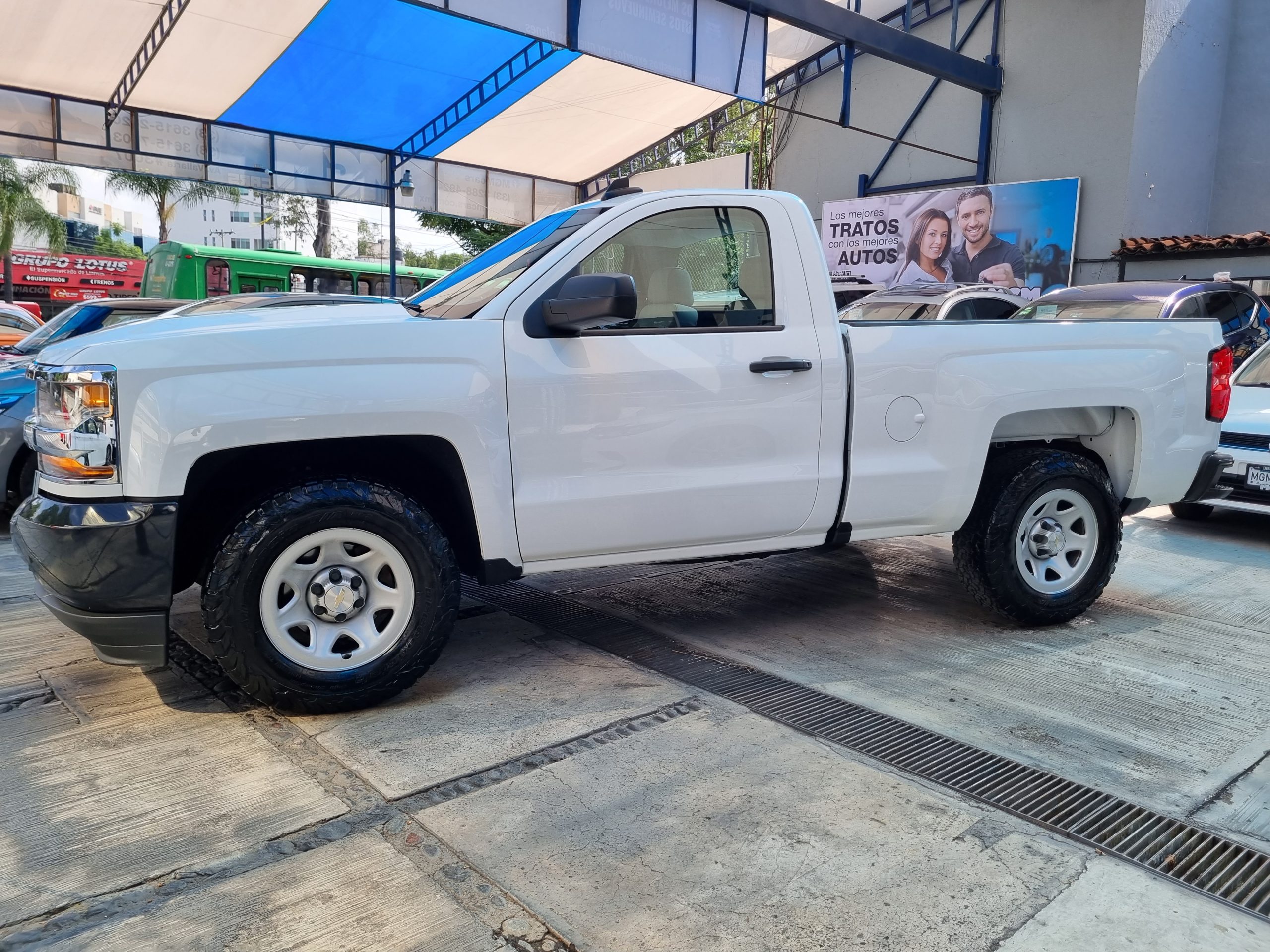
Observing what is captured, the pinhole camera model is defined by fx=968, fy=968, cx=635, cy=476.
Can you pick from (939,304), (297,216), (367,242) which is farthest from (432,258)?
(939,304)

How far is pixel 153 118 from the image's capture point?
15.5 metres

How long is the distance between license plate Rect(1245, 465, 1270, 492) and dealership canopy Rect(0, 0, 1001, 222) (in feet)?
28.4

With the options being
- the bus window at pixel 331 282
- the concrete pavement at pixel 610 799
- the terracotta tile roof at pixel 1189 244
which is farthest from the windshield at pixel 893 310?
the bus window at pixel 331 282

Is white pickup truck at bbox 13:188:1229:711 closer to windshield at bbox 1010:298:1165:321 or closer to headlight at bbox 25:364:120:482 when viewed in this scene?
headlight at bbox 25:364:120:482

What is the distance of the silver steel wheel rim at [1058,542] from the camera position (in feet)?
15.7

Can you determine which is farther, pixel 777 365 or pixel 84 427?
pixel 777 365

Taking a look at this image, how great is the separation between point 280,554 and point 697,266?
2.03m

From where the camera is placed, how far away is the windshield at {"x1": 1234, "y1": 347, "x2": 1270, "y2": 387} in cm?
784

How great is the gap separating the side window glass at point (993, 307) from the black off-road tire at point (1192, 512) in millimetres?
3198

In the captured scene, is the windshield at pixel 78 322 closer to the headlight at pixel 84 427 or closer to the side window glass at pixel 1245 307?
the headlight at pixel 84 427

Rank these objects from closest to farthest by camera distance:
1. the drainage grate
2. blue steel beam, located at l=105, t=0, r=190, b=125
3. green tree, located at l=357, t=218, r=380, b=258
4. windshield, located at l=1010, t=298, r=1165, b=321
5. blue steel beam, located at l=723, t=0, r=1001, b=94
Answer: the drainage grate, windshield, located at l=1010, t=298, r=1165, b=321, blue steel beam, located at l=105, t=0, r=190, b=125, blue steel beam, located at l=723, t=0, r=1001, b=94, green tree, located at l=357, t=218, r=380, b=258

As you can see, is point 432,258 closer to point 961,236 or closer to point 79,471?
point 961,236

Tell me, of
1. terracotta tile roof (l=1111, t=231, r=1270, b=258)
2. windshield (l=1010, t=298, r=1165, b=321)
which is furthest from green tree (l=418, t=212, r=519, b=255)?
windshield (l=1010, t=298, r=1165, b=321)

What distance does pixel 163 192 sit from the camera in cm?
4162
